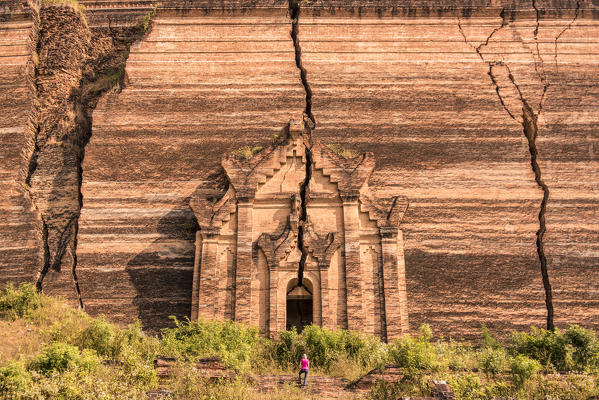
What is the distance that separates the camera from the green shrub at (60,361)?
9773 mm

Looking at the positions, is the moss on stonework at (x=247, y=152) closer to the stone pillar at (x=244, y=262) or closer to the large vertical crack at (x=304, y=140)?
the large vertical crack at (x=304, y=140)

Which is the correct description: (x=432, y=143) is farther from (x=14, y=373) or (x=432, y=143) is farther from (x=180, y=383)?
(x=14, y=373)

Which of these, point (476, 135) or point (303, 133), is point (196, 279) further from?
point (476, 135)

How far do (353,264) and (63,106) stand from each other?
1096 centimetres

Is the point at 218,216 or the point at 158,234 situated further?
the point at 158,234

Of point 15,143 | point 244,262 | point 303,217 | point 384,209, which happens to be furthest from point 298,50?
point 15,143

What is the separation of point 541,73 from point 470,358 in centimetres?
1040

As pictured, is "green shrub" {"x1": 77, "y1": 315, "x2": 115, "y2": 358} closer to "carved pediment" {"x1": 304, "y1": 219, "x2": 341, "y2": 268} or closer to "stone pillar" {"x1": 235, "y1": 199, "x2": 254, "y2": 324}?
"stone pillar" {"x1": 235, "y1": 199, "x2": 254, "y2": 324}

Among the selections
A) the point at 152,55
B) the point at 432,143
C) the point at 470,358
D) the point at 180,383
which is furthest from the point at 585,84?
the point at 180,383

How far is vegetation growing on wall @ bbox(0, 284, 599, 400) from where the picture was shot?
950 cm

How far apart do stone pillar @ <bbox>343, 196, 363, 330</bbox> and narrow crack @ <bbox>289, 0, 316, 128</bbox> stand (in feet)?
12.9

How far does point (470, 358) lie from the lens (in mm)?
13172

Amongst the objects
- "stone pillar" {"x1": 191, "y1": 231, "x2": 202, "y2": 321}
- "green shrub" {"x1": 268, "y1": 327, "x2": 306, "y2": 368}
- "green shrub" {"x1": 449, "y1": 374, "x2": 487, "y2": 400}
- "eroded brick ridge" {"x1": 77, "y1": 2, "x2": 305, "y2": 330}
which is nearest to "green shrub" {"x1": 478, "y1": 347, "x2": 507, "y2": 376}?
"green shrub" {"x1": 449, "y1": 374, "x2": 487, "y2": 400}

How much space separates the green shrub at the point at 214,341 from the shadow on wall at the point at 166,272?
5.31 feet
